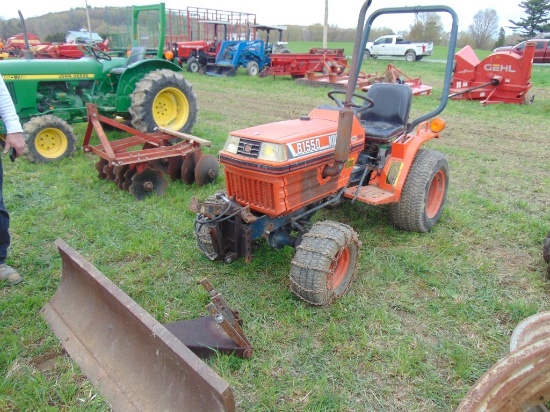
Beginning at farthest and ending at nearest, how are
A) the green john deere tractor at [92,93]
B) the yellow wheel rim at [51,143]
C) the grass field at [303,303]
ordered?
the green john deere tractor at [92,93]
the yellow wheel rim at [51,143]
the grass field at [303,303]

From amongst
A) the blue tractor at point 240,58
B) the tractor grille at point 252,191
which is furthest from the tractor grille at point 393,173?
the blue tractor at point 240,58

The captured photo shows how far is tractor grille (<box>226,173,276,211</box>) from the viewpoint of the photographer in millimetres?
2840

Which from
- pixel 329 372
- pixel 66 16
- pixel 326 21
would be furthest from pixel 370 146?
pixel 66 16

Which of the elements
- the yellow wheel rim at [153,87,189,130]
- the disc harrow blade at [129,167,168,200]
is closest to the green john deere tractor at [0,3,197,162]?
the yellow wheel rim at [153,87,189,130]

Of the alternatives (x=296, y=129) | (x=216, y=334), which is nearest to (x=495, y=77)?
(x=296, y=129)

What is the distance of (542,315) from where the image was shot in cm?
241

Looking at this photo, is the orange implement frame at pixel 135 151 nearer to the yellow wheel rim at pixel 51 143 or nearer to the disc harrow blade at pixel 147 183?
the disc harrow blade at pixel 147 183

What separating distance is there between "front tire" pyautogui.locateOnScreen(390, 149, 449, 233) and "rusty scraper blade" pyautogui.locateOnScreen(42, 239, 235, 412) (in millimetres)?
2414

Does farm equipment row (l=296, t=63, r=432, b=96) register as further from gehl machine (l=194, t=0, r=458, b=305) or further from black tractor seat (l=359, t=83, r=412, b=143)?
gehl machine (l=194, t=0, r=458, b=305)

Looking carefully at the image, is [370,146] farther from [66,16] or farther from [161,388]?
[66,16]

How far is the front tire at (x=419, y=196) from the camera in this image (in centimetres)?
364

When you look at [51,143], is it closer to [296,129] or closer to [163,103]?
[163,103]

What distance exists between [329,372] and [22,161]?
5.11 meters

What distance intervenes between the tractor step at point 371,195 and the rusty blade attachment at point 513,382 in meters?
1.83
